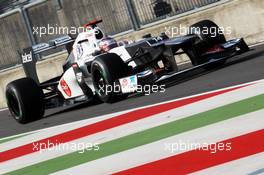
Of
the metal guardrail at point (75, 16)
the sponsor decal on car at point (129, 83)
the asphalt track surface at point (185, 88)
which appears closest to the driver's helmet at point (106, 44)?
the asphalt track surface at point (185, 88)

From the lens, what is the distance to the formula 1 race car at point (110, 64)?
11.3m

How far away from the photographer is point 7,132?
12688 mm

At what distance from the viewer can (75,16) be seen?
17.6 meters

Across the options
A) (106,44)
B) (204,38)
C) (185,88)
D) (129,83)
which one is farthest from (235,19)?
(129,83)

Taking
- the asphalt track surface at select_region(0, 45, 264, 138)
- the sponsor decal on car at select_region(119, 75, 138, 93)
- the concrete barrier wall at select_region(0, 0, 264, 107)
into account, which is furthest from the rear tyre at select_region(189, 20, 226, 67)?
the concrete barrier wall at select_region(0, 0, 264, 107)

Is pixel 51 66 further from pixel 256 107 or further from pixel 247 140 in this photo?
pixel 247 140

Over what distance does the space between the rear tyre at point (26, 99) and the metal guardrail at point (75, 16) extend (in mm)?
4262

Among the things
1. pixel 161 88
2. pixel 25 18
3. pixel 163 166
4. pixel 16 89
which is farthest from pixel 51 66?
pixel 163 166

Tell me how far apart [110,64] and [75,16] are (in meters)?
6.68

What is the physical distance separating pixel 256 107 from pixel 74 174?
2.15 meters

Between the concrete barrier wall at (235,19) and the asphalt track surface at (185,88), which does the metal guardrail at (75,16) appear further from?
the asphalt track surface at (185,88)

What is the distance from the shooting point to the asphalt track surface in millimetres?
10266

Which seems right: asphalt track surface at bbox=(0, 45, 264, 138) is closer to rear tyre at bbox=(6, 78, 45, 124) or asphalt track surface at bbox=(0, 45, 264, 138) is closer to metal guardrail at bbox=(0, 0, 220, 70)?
rear tyre at bbox=(6, 78, 45, 124)

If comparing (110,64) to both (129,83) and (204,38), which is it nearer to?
(129,83)
